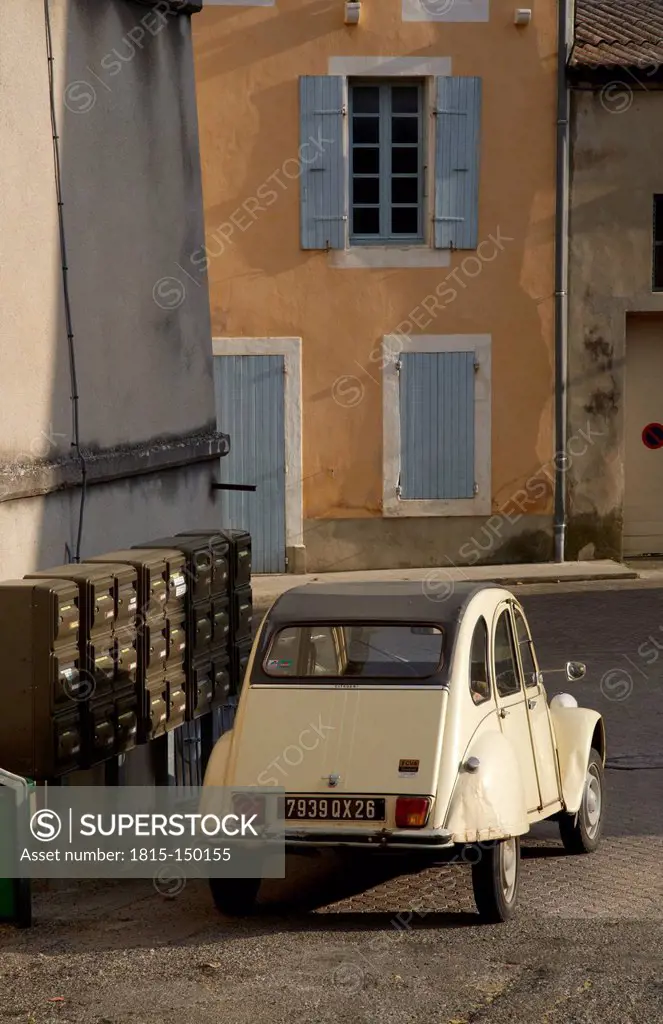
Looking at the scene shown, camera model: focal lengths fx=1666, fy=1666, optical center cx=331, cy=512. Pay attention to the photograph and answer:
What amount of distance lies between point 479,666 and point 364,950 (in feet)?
5.61

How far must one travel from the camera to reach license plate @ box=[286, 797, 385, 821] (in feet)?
26.7

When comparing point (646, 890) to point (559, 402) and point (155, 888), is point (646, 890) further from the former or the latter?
point (559, 402)

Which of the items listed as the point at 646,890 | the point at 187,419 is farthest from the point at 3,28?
the point at 646,890

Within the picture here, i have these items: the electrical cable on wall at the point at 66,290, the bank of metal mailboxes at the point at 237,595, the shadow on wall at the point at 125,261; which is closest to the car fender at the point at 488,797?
the bank of metal mailboxes at the point at 237,595

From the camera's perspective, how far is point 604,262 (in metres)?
21.5

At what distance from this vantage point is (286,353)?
2108cm

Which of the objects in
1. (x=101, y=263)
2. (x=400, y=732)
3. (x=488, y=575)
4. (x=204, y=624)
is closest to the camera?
(x=400, y=732)

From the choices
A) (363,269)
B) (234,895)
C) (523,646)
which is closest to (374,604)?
(523,646)

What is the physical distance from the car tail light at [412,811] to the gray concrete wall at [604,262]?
13.9m

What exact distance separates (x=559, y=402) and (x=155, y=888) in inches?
522

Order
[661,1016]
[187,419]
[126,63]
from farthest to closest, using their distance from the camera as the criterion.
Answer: [187,419] < [126,63] < [661,1016]

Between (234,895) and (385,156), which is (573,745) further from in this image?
(385,156)

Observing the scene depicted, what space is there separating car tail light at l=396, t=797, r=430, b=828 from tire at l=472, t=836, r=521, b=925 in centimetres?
37

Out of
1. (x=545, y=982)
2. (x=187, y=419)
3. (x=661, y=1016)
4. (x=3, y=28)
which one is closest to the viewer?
(x=661, y=1016)
